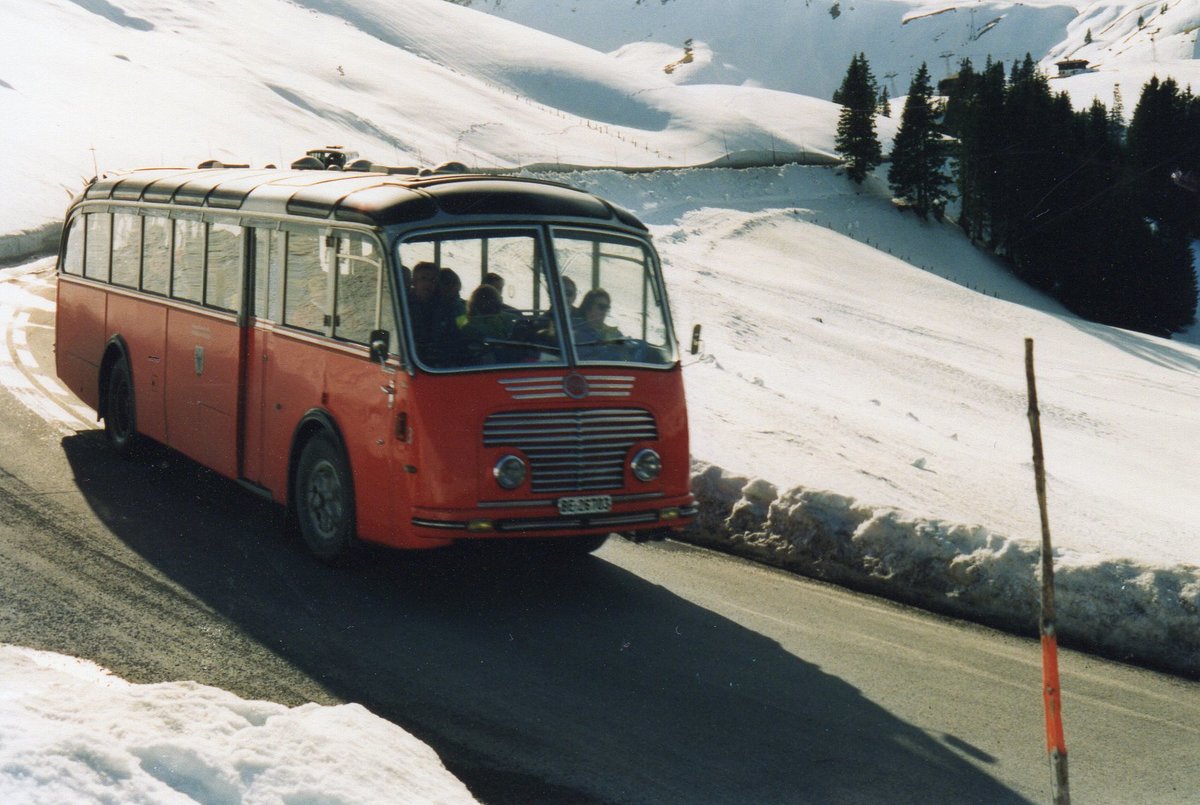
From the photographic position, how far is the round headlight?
9039mm

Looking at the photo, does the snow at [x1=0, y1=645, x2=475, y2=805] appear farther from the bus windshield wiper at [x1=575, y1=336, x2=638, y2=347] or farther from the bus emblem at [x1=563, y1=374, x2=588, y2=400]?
the bus windshield wiper at [x1=575, y1=336, x2=638, y2=347]

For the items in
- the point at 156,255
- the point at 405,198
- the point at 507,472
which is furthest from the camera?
the point at 156,255

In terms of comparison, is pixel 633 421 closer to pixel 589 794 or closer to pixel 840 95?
pixel 589 794

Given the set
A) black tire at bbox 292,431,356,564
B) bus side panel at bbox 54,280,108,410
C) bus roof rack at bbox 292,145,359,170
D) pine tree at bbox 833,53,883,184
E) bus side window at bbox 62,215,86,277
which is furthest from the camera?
pine tree at bbox 833,53,883,184

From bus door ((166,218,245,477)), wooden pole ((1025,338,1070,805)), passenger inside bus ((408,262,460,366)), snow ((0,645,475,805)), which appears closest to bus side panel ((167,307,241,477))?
bus door ((166,218,245,477))

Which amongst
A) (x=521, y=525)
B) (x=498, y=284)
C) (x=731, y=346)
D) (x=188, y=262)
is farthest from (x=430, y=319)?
(x=731, y=346)

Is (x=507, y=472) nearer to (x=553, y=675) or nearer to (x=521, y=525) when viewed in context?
(x=521, y=525)

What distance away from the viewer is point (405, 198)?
9.12m

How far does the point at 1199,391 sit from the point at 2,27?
53.1m

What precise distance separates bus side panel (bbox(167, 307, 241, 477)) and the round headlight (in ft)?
11.7

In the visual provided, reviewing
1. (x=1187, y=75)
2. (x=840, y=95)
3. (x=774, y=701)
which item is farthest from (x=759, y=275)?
(x=1187, y=75)

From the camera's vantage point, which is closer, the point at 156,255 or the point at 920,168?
the point at 156,255

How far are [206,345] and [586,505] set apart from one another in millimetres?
4212

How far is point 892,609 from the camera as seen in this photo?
9.45 m
